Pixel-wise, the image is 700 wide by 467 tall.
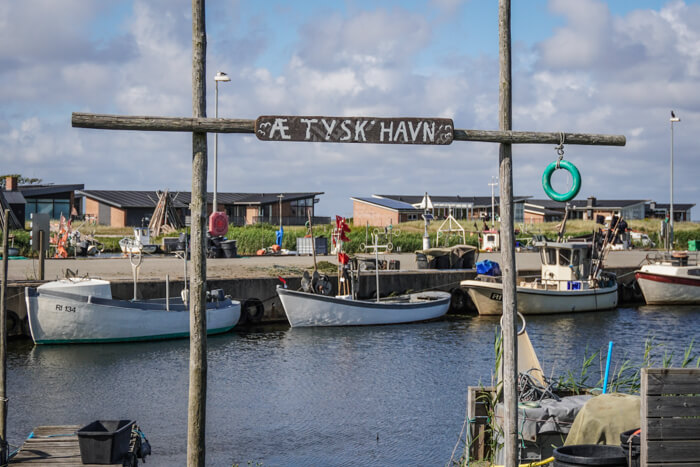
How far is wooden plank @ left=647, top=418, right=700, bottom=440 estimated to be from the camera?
6621mm

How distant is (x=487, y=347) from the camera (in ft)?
77.7

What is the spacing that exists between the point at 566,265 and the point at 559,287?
0.96 m

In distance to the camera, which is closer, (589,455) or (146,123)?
(589,455)

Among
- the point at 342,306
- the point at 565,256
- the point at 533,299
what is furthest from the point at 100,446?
the point at 565,256

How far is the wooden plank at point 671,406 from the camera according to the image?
6.60m

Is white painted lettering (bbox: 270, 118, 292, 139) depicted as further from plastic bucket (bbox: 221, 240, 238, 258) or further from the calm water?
plastic bucket (bbox: 221, 240, 238, 258)

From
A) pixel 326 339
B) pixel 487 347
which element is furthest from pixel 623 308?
pixel 326 339

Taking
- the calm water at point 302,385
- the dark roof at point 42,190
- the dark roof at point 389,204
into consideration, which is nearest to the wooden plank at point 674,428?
the calm water at point 302,385

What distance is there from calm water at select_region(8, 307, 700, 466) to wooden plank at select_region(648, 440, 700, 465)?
6042 millimetres

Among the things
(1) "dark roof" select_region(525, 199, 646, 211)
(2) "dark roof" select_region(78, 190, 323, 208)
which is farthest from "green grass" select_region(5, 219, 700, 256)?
(1) "dark roof" select_region(525, 199, 646, 211)

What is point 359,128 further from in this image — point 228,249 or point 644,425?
point 228,249

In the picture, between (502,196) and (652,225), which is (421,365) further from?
(652,225)

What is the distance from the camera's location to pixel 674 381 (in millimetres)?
6629

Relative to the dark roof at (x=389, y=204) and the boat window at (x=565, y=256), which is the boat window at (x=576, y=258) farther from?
the dark roof at (x=389, y=204)
